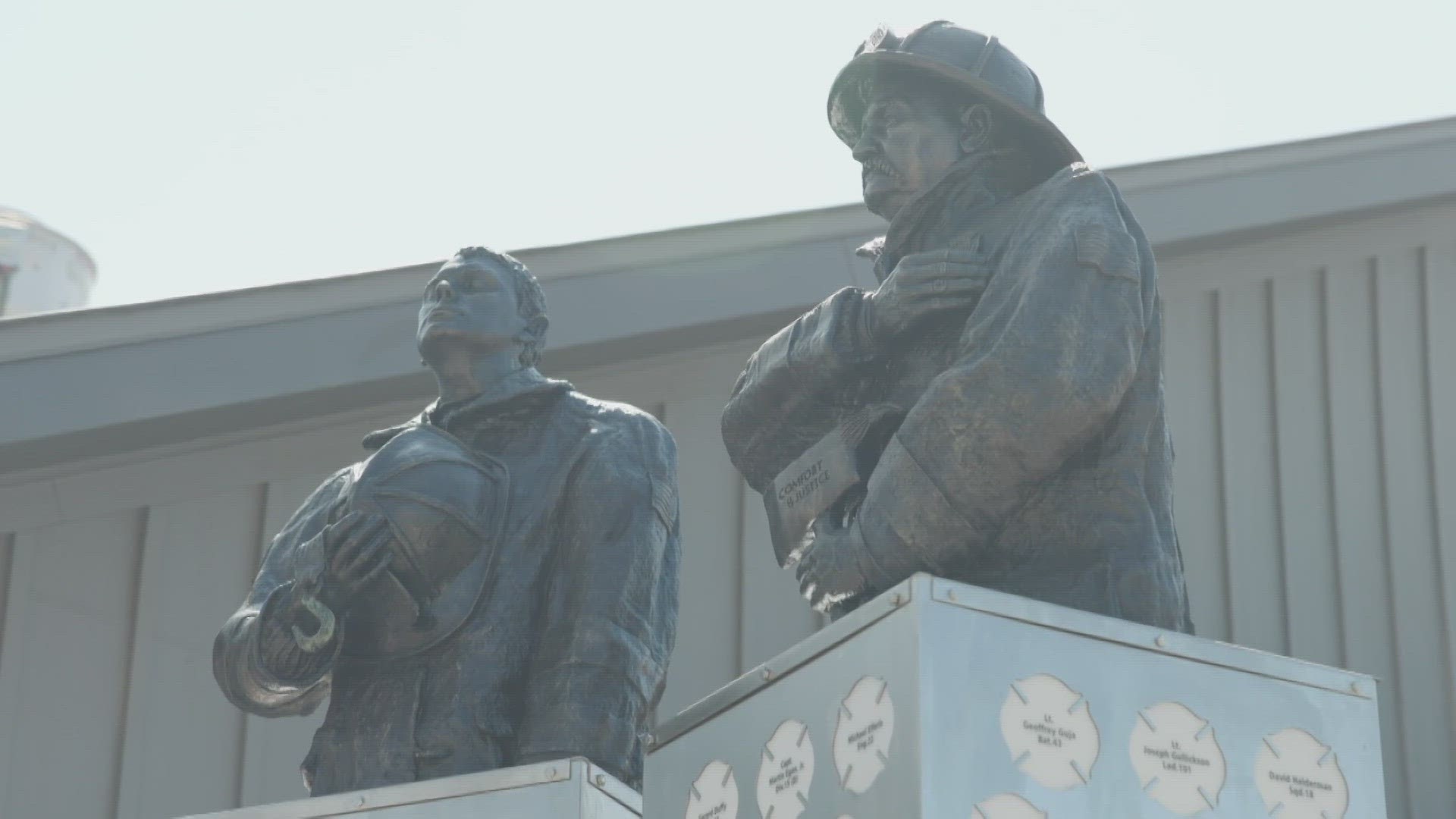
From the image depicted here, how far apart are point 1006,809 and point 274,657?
2.86 meters

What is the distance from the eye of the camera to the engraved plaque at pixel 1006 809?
3.98 meters

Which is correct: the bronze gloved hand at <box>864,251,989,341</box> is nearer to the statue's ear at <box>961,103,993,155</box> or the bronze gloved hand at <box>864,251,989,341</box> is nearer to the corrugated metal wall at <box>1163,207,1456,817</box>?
the statue's ear at <box>961,103,993,155</box>

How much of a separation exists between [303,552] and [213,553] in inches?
164

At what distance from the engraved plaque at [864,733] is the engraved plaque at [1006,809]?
0.19m

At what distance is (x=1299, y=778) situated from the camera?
425 cm

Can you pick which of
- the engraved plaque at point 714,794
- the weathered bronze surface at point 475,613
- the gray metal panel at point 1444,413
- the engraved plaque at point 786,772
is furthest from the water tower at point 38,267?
the engraved plaque at point 786,772

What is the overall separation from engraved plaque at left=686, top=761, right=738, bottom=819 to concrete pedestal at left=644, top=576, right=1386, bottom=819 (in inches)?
1.8

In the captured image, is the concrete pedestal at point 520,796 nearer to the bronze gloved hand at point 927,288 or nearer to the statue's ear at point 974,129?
the bronze gloved hand at point 927,288

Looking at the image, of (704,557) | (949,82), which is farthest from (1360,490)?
(949,82)

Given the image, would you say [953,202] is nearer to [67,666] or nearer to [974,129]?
[974,129]

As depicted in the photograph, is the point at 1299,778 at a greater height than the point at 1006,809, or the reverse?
the point at 1299,778

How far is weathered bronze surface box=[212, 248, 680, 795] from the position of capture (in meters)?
6.20

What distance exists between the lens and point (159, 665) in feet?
33.9

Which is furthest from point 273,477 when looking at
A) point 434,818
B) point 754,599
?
point 434,818
